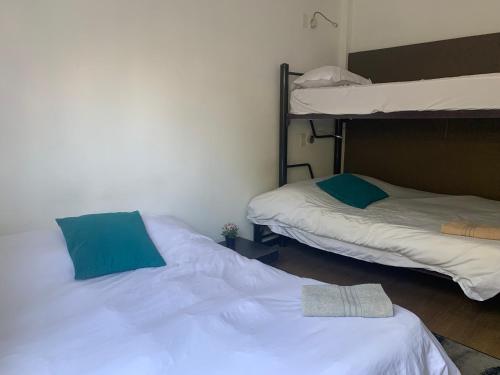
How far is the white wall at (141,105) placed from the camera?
6.58 ft

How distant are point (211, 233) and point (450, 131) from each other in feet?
7.79

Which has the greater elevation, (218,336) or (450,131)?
(450,131)

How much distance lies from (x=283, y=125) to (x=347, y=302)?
2.21 m

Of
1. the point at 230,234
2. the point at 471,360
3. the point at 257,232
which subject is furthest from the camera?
the point at 257,232

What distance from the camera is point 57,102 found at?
210 cm

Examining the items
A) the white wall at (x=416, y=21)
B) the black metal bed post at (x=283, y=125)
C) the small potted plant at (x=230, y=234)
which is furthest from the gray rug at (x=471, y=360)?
the white wall at (x=416, y=21)

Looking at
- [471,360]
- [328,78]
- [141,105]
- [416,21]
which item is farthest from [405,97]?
[141,105]

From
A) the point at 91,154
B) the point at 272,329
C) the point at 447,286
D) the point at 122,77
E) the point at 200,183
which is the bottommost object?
the point at 447,286

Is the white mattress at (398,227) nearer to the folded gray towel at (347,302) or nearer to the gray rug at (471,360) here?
the gray rug at (471,360)

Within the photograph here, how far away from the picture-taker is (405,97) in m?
2.65

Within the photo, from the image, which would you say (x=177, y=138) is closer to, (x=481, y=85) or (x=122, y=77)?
(x=122, y=77)

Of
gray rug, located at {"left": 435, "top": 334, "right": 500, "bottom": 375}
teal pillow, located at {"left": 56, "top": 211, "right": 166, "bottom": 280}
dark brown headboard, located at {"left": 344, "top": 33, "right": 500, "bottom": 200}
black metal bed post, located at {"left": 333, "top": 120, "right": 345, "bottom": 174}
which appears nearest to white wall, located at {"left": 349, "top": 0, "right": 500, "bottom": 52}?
dark brown headboard, located at {"left": 344, "top": 33, "right": 500, "bottom": 200}

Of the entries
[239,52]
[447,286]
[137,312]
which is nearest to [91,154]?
[137,312]

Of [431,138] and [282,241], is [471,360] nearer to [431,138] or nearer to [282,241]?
[282,241]
